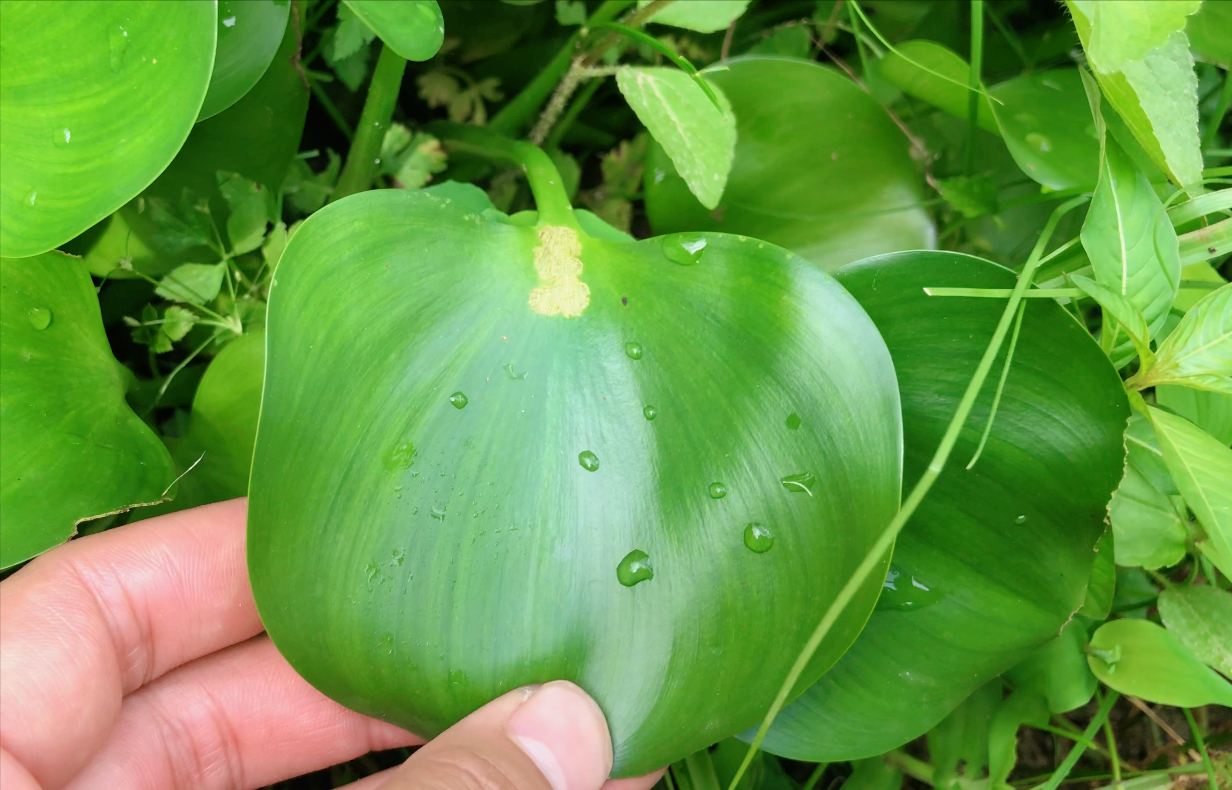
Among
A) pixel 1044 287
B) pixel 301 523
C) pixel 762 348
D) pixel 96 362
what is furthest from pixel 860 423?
pixel 96 362

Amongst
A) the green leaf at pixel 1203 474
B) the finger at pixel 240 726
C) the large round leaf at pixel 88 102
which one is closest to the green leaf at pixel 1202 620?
the green leaf at pixel 1203 474

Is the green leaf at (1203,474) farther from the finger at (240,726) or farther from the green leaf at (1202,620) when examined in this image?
the finger at (240,726)

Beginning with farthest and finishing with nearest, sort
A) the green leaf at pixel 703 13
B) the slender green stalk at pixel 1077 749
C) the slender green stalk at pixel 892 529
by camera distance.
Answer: the slender green stalk at pixel 1077 749 < the green leaf at pixel 703 13 < the slender green stalk at pixel 892 529

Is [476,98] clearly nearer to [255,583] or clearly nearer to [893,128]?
[893,128]

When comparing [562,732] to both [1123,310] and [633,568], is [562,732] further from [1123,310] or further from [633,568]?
[1123,310]

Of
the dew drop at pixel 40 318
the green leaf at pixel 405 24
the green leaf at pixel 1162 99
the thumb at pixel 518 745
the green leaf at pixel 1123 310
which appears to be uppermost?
the green leaf at pixel 405 24

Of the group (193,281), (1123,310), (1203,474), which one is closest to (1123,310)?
(1123,310)

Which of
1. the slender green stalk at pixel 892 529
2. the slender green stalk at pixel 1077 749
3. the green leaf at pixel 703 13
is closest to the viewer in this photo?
the slender green stalk at pixel 892 529
